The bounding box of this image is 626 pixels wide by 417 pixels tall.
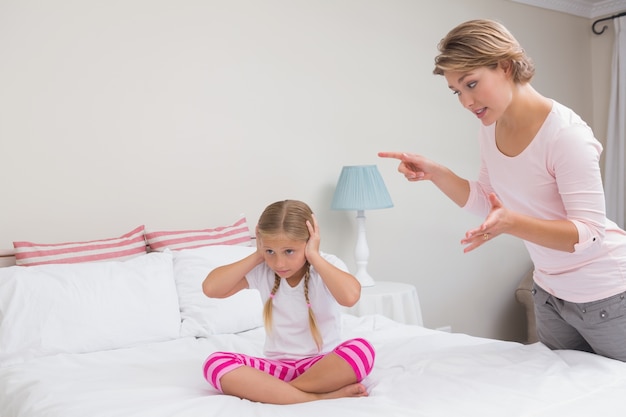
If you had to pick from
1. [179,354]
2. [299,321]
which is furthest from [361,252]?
[299,321]

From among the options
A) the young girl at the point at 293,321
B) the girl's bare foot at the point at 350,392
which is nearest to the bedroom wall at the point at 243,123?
the young girl at the point at 293,321

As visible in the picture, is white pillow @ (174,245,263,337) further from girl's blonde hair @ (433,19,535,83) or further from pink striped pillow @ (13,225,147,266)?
girl's blonde hair @ (433,19,535,83)

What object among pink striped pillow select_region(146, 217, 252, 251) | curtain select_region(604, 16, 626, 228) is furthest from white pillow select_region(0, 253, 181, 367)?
curtain select_region(604, 16, 626, 228)

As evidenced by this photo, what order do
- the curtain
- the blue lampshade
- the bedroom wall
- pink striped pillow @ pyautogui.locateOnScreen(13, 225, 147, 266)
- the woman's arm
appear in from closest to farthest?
1. the woman's arm
2. pink striped pillow @ pyautogui.locateOnScreen(13, 225, 147, 266)
3. the bedroom wall
4. the blue lampshade
5. the curtain

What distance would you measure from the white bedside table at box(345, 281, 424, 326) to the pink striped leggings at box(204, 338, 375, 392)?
1.26 metres

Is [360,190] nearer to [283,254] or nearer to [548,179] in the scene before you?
[283,254]

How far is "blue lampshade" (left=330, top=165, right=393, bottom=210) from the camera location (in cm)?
326

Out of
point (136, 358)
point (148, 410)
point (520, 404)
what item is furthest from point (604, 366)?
point (136, 358)

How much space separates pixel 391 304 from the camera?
3.16 meters

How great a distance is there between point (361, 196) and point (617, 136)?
8.30 feet

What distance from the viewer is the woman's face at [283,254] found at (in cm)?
183

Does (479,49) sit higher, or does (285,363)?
(479,49)

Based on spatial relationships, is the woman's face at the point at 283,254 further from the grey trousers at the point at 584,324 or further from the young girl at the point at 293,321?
the grey trousers at the point at 584,324

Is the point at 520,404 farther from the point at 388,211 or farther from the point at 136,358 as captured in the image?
the point at 388,211
